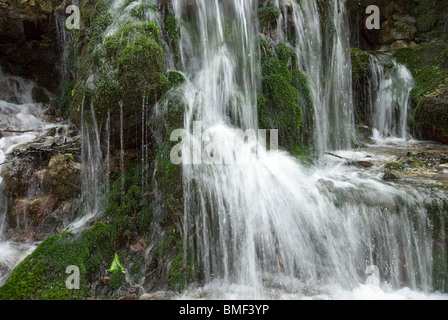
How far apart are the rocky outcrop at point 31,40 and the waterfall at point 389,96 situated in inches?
357

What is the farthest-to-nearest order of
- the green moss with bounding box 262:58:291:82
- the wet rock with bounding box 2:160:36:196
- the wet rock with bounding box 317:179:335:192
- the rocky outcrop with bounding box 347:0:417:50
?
the rocky outcrop with bounding box 347:0:417:50 → the green moss with bounding box 262:58:291:82 → the wet rock with bounding box 2:160:36:196 → the wet rock with bounding box 317:179:335:192

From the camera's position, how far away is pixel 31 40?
8.29m

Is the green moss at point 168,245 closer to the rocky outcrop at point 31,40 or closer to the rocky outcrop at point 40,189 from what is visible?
the rocky outcrop at point 40,189

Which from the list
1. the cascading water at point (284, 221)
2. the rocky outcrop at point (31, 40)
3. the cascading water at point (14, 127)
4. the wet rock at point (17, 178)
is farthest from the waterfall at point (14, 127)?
the cascading water at point (284, 221)

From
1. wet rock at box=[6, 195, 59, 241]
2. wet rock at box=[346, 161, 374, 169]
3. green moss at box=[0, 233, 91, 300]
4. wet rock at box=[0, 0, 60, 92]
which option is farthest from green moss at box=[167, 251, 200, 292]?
wet rock at box=[0, 0, 60, 92]

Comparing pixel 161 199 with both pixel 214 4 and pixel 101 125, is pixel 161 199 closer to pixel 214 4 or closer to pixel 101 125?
pixel 101 125

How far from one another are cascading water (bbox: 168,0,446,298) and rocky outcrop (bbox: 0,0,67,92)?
5.46m

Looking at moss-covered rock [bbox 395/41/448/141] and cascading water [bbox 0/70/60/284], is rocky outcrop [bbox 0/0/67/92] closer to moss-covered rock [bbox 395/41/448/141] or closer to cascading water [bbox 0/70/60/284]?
cascading water [bbox 0/70/60/284]

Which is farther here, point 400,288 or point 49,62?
point 49,62

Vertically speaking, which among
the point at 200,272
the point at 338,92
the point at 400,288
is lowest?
the point at 400,288

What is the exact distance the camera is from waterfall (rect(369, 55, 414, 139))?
7.95m

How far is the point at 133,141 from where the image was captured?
514 cm

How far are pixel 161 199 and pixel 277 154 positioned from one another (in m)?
2.11

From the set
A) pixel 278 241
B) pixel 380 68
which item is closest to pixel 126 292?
pixel 278 241
